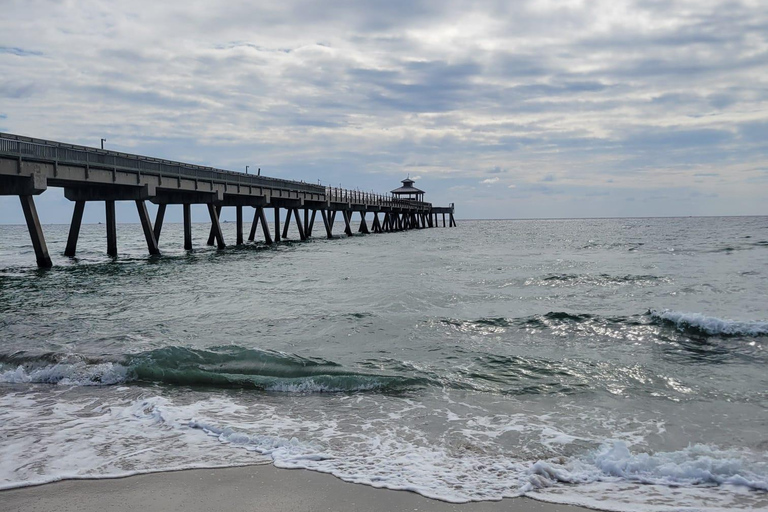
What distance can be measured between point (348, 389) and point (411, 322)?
4.69 metres

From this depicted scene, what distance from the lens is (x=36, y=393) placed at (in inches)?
304

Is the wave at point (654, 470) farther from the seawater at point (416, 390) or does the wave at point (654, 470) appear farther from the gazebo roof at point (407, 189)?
the gazebo roof at point (407, 189)

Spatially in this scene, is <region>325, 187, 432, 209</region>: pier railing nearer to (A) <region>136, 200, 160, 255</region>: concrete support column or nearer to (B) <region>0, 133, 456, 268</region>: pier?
(B) <region>0, 133, 456, 268</region>: pier

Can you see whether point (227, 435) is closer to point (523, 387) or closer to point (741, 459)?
point (523, 387)

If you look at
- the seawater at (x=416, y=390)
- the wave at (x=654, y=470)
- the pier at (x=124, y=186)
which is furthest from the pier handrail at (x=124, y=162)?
the wave at (x=654, y=470)

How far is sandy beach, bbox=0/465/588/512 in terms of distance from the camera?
429 centimetres

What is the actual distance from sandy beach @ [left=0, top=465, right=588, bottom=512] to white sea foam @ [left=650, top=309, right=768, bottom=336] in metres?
8.39

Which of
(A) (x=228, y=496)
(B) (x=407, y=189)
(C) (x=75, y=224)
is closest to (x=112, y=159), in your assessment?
(C) (x=75, y=224)

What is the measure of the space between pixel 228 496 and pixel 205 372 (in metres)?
4.37

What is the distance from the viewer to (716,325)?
11.3 meters

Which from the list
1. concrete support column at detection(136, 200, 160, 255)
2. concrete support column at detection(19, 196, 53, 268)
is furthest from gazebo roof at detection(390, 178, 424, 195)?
concrete support column at detection(19, 196, 53, 268)

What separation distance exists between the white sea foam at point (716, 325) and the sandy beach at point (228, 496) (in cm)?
839

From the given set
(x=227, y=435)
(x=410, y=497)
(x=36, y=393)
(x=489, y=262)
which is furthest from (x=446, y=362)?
(x=489, y=262)

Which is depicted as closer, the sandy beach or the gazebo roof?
the sandy beach
